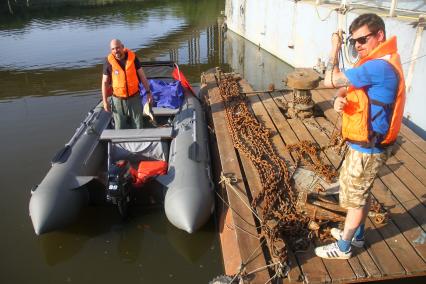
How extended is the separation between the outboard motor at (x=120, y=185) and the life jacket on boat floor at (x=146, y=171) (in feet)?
0.52

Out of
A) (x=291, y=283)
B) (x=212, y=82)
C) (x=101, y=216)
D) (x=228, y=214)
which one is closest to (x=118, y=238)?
(x=101, y=216)

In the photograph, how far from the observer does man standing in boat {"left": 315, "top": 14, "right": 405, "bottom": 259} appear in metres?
2.45

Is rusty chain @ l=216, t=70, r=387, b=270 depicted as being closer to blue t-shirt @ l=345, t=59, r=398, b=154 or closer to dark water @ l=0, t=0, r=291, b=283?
dark water @ l=0, t=0, r=291, b=283

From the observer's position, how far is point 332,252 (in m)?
3.19

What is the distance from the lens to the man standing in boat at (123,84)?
5.48 meters

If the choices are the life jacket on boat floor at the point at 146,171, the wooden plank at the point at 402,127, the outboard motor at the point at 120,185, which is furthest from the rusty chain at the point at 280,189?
the outboard motor at the point at 120,185

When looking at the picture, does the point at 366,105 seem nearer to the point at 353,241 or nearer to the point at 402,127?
the point at 353,241

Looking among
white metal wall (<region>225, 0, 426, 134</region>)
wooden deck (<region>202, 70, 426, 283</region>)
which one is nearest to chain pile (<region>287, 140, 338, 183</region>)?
wooden deck (<region>202, 70, 426, 283</region>)

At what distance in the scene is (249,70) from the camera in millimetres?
13273

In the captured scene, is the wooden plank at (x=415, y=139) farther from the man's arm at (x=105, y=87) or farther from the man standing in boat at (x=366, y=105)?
the man's arm at (x=105, y=87)

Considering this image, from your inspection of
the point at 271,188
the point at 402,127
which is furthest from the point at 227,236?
the point at 402,127

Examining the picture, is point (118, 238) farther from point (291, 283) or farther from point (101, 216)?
point (291, 283)

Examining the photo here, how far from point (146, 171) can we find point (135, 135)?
0.69m

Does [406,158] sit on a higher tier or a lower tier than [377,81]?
lower
